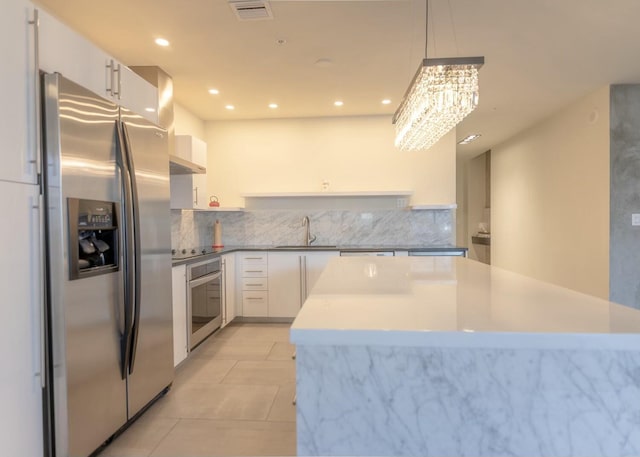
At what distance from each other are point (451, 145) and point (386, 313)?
421 cm

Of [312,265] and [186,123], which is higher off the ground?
[186,123]

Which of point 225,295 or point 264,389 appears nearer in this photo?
point 264,389

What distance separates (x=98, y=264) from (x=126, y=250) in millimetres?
166

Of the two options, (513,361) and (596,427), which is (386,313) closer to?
(513,361)

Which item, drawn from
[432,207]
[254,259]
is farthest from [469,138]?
[254,259]

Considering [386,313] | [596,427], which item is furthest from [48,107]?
[596,427]

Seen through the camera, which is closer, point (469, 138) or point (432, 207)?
point (432, 207)

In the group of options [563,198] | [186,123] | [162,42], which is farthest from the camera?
[563,198]

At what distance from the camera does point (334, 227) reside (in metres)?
4.97

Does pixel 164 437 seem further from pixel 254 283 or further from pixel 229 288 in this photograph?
pixel 254 283

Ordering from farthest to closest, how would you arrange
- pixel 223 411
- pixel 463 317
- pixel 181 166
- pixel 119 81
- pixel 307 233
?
pixel 307 233
pixel 181 166
pixel 223 411
pixel 119 81
pixel 463 317

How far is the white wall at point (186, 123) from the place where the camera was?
427cm

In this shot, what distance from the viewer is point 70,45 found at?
1.83 meters

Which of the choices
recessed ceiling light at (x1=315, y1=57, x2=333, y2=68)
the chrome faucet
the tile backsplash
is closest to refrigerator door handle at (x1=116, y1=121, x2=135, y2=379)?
recessed ceiling light at (x1=315, y1=57, x2=333, y2=68)
